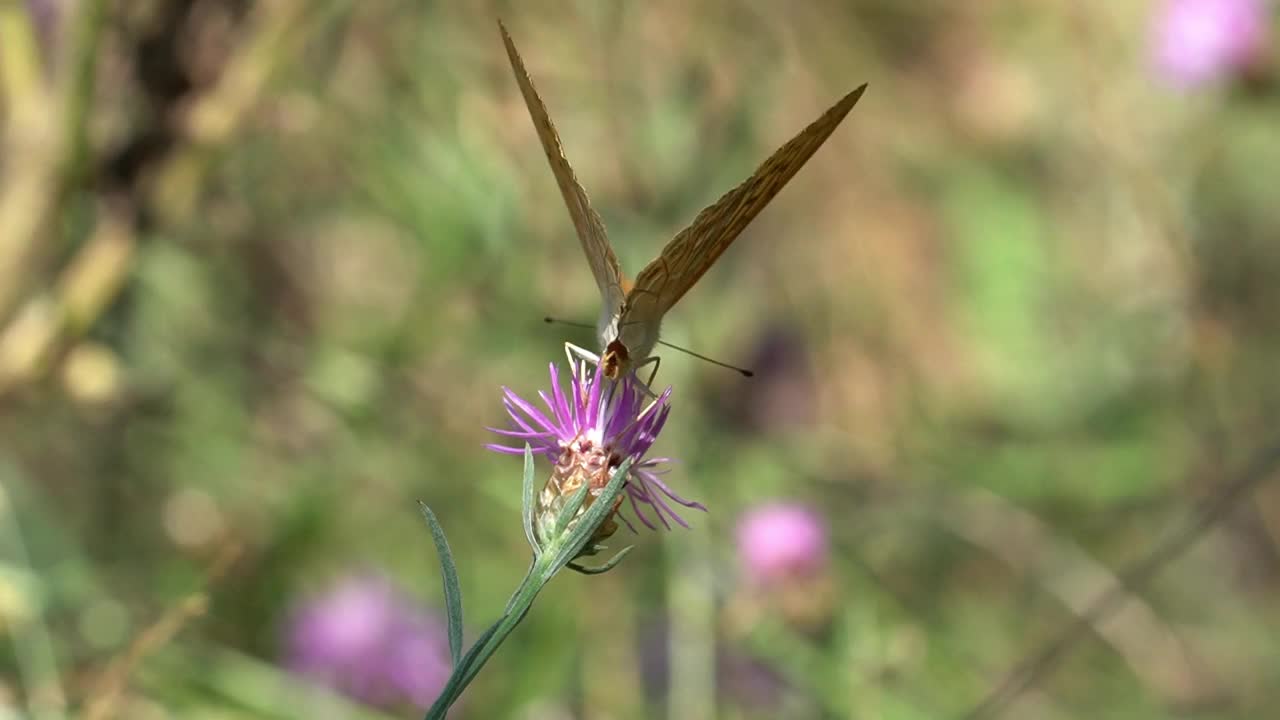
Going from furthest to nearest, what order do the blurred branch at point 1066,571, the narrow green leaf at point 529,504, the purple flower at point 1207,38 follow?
the purple flower at point 1207,38 → the blurred branch at point 1066,571 → the narrow green leaf at point 529,504

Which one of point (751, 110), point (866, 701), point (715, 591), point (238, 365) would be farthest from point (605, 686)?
point (751, 110)

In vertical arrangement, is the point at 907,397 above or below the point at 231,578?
above

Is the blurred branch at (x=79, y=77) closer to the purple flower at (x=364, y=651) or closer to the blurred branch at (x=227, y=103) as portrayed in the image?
the blurred branch at (x=227, y=103)

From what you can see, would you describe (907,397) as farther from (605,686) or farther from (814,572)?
(605,686)

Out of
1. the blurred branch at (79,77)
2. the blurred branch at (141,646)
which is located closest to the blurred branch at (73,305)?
the blurred branch at (79,77)

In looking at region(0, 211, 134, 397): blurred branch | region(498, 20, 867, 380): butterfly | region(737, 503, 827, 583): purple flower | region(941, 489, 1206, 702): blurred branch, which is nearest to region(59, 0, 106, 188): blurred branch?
region(0, 211, 134, 397): blurred branch
